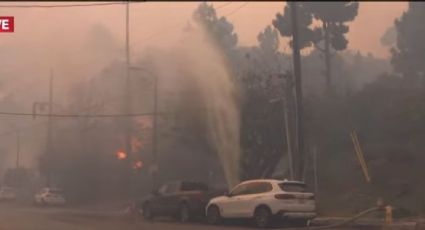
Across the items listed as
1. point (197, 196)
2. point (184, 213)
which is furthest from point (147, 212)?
point (197, 196)

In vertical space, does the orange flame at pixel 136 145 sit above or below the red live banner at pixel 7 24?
below

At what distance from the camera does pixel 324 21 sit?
44094 mm

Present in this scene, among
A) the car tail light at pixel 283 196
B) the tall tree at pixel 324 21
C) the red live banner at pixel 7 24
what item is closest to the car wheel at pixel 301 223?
the car tail light at pixel 283 196

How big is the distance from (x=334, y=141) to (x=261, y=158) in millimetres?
7520

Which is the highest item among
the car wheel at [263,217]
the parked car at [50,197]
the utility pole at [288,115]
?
the utility pole at [288,115]

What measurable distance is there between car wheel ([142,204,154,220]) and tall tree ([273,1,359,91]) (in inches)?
613

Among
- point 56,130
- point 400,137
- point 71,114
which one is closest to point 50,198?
point 56,130

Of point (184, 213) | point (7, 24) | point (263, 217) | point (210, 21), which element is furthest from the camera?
point (210, 21)

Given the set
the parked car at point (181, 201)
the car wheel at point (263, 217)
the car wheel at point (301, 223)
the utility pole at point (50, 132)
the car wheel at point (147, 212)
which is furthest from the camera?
the utility pole at point (50, 132)

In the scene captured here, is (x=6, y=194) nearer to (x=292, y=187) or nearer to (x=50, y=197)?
(x=50, y=197)

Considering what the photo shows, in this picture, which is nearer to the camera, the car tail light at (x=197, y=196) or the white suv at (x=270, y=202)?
the white suv at (x=270, y=202)

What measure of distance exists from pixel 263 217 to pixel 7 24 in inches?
418

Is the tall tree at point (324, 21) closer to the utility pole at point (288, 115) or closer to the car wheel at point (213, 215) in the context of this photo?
the utility pole at point (288, 115)

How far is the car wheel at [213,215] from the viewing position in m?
21.8
